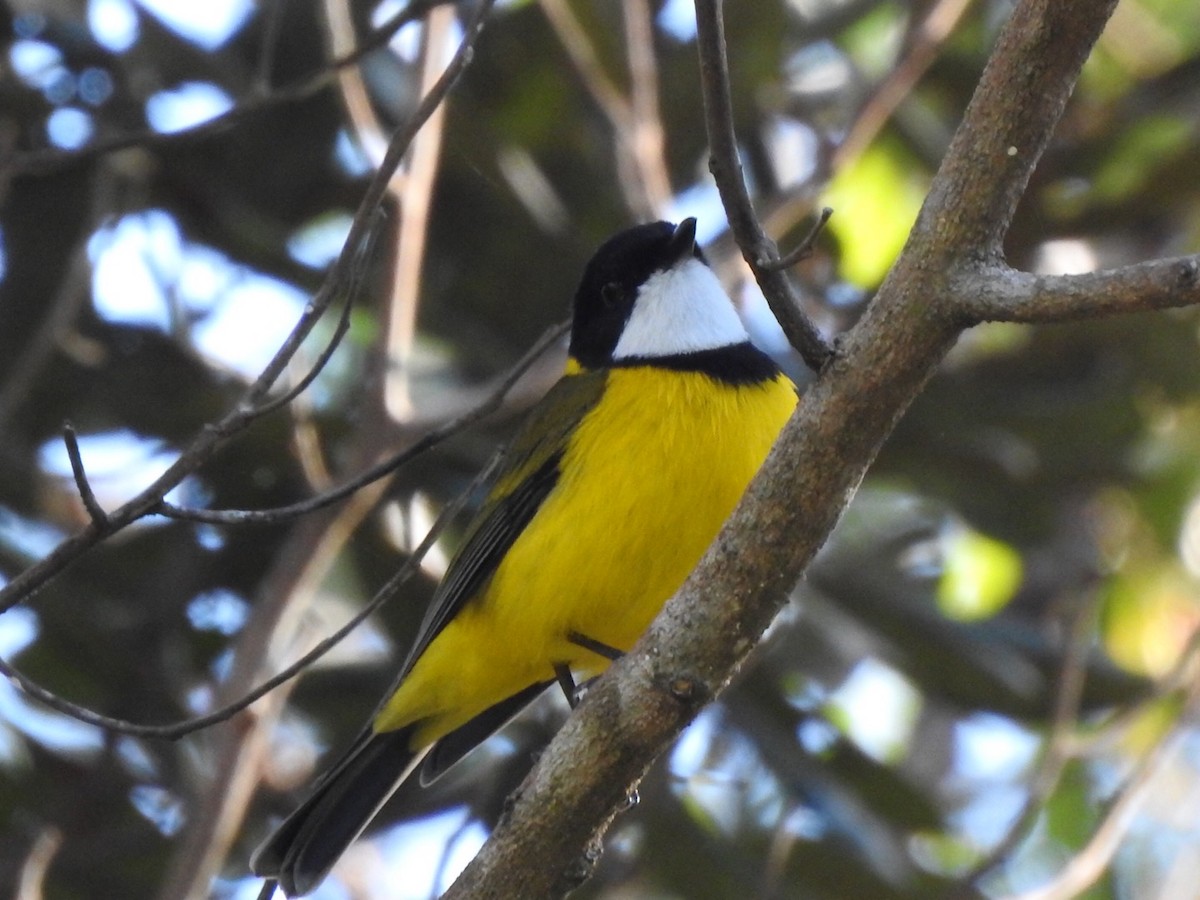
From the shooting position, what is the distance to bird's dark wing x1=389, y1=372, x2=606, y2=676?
3.87m

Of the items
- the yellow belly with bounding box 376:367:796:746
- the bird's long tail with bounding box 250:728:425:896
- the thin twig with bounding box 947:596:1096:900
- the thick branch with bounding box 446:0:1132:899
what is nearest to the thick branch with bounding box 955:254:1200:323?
the thick branch with bounding box 446:0:1132:899

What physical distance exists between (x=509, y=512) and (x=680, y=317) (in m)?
0.64

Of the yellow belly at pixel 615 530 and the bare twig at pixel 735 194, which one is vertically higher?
the yellow belly at pixel 615 530

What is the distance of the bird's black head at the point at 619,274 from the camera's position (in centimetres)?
414

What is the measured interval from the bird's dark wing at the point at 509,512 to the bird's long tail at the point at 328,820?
303 mm

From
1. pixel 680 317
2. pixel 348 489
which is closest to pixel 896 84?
pixel 680 317

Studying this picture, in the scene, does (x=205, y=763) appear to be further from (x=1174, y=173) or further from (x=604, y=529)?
(x=1174, y=173)

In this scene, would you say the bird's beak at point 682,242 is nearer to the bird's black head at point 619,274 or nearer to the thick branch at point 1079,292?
the bird's black head at point 619,274

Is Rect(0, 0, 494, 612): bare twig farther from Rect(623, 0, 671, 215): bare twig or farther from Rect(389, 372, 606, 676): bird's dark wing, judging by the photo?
Rect(623, 0, 671, 215): bare twig

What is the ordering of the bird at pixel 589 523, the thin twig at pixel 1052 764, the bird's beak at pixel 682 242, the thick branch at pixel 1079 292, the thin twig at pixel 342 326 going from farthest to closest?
the bird's beak at pixel 682 242 < the thin twig at pixel 1052 764 < the bird at pixel 589 523 < the thin twig at pixel 342 326 < the thick branch at pixel 1079 292

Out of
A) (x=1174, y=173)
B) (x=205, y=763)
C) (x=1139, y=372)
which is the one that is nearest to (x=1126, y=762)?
(x=1139, y=372)

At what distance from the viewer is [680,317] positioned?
4047 millimetres

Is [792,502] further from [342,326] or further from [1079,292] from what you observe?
[342,326]

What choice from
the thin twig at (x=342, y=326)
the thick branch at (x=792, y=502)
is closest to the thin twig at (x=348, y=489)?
the thin twig at (x=342, y=326)
